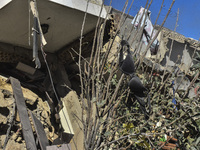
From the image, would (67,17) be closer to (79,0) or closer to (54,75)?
(79,0)

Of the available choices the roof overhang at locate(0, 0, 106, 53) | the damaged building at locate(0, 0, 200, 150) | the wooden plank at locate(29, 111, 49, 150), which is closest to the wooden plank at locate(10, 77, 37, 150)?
the damaged building at locate(0, 0, 200, 150)

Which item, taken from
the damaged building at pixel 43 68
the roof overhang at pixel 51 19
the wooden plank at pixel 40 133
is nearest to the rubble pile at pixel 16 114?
the damaged building at pixel 43 68

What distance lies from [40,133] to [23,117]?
0.38 m

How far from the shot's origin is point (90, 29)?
4977 millimetres

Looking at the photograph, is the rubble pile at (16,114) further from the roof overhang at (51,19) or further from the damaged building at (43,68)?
the roof overhang at (51,19)

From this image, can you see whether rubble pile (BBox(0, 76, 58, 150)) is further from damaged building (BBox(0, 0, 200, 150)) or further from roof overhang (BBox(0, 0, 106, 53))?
roof overhang (BBox(0, 0, 106, 53))

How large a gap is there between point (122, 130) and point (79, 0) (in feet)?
8.25

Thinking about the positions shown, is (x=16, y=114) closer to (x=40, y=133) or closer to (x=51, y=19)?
(x=40, y=133)

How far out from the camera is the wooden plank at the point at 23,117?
3.64 meters

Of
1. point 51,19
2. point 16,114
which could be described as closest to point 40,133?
point 16,114

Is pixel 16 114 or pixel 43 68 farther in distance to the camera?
pixel 43 68

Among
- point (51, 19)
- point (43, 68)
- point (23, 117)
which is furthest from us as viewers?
point (43, 68)

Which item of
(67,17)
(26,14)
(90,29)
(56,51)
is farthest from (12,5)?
(56,51)

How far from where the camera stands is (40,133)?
3918 mm
